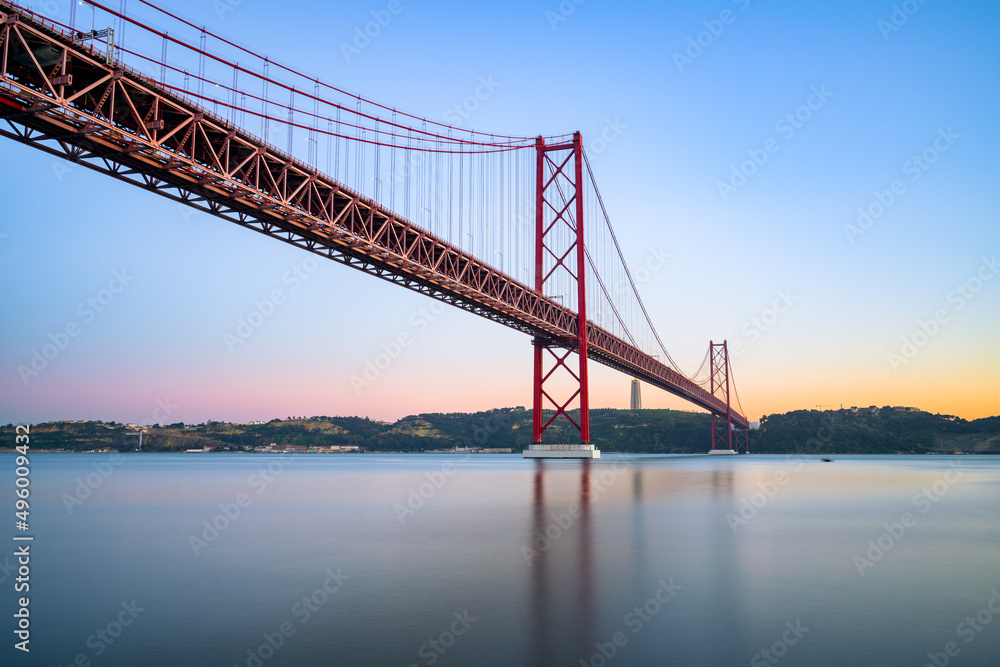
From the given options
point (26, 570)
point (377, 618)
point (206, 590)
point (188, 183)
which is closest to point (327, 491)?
point (188, 183)

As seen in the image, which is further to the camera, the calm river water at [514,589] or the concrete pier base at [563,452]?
the concrete pier base at [563,452]

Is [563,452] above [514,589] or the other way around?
above

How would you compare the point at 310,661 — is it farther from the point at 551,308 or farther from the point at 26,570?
the point at 551,308

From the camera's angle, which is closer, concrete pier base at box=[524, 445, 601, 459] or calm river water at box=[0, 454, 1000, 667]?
calm river water at box=[0, 454, 1000, 667]

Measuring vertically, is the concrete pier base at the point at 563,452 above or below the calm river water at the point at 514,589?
above

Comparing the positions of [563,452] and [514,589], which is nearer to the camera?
[514,589]

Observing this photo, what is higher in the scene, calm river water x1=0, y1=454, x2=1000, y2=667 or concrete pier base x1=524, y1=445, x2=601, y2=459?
concrete pier base x1=524, y1=445, x2=601, y2=459
